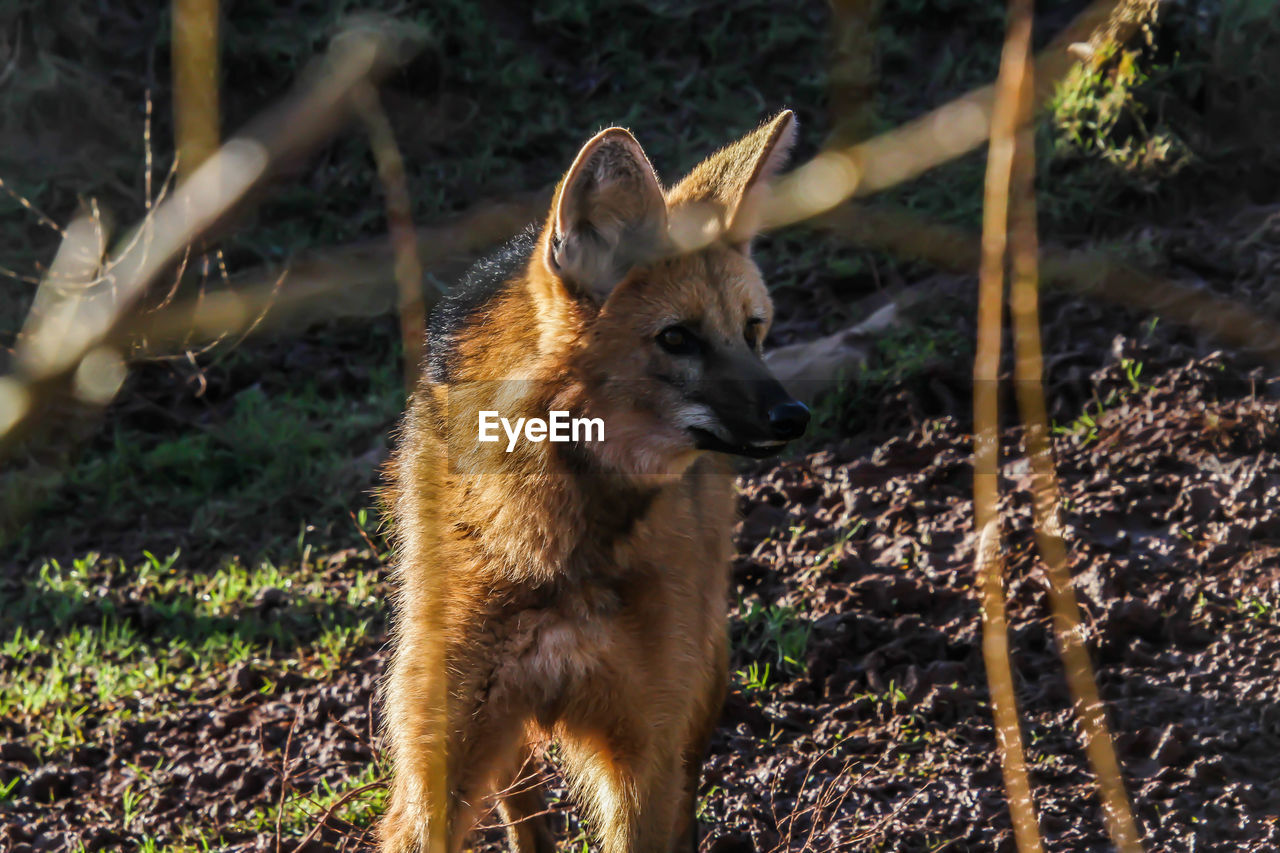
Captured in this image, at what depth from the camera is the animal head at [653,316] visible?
2814mm

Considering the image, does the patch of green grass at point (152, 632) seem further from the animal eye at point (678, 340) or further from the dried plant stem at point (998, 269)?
the dried plant stem at point (998, 269)

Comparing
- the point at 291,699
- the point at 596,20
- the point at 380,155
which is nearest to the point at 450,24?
the point at 596,20

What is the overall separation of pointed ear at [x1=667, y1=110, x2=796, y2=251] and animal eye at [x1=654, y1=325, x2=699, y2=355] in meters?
0.26

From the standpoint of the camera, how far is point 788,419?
8.95 ft

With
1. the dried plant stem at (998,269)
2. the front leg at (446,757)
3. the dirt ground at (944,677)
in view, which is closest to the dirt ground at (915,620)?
the dirt ground at (944,677)

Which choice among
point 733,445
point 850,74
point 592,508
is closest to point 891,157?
point 850,74

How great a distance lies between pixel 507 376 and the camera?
3059 mm

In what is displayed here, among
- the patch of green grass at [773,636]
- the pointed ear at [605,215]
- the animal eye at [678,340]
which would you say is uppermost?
the pointed ear at [605,215]

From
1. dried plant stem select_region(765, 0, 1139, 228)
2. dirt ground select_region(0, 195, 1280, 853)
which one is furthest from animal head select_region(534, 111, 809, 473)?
dried plant stem select_region(765, 0, 1139, 228)

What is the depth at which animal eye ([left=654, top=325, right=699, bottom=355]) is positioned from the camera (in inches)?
115

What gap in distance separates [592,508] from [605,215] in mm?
715

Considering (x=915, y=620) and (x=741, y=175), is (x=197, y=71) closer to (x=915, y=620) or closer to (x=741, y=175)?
→ (x=741, y=175)

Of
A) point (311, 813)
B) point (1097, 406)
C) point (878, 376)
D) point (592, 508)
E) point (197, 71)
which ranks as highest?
point (878, 376)

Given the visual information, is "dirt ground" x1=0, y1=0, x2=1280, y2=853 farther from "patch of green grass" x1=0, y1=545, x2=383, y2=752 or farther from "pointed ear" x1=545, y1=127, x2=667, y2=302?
"pointed ear" x1=545, y1=127, x2=667, y2=302
